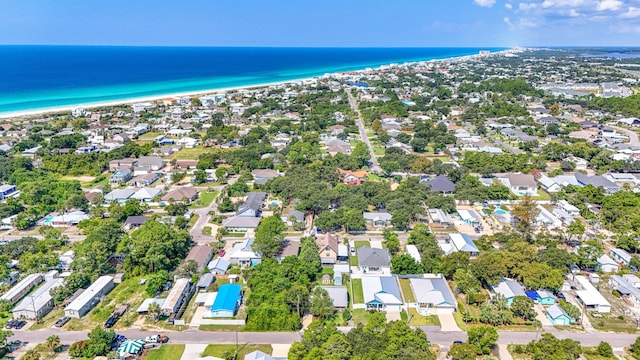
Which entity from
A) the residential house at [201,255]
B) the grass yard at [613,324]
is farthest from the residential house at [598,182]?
the residential house at [201,255]

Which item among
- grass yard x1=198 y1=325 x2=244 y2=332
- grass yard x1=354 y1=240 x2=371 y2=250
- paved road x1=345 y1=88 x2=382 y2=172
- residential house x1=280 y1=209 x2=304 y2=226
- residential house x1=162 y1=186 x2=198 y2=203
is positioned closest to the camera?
grass yard x1=198 y1=325 x2=244 y2=332

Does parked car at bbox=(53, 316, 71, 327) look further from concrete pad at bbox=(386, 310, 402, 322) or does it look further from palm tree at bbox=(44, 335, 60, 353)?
concrete pad at bbox=(386, 310, 402, 322)

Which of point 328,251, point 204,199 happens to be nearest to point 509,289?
point 328,251

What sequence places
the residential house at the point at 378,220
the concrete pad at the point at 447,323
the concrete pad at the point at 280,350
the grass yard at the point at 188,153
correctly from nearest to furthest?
1. the concrete pad at the point at 280,350
2. the concrete pad at the point at 447,323
3. the residential house at the point at 378,220
4. the grass yard at the point at 188,153

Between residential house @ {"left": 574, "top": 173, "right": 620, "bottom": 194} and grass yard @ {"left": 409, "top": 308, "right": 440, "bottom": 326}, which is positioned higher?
residential house @ {"left": 574, "top": 173, "right": 620, "bottom": 194}

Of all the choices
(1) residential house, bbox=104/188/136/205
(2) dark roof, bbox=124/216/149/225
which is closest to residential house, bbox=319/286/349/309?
(2) dark roof, bbox=124/216/149/225

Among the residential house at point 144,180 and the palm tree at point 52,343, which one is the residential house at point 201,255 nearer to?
the palm tree at point 52,343

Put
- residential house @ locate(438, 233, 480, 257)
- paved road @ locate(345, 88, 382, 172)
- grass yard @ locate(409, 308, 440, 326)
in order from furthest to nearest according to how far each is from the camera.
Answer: paved road @ locate(345, 88, 382, 172) → residential house @ locate(438, 233, 480, 257) → grass yard @ locate(409, 308, 440, 326)

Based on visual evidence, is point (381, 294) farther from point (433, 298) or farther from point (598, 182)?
point (598, 182)

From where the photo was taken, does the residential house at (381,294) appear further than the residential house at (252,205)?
No
